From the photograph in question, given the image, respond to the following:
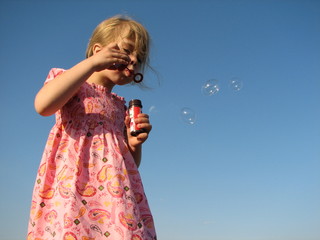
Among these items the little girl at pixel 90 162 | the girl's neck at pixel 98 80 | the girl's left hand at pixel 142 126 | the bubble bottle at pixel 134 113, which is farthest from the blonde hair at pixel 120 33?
the girl's left hand at pixel 142 126

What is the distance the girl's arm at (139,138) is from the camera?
7.39ft

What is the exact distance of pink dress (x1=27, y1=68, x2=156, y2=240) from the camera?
1.83 m

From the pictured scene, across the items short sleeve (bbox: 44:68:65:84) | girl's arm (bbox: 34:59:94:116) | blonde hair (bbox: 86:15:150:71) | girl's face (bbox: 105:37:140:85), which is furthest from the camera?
blonde hair (bbox: 86:15:150:71)

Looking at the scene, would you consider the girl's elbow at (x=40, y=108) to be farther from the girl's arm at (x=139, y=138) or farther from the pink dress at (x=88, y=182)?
the girl's arm at (x=139, y=138)

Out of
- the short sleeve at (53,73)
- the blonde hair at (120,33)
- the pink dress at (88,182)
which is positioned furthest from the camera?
the blonde hair at (120,33)

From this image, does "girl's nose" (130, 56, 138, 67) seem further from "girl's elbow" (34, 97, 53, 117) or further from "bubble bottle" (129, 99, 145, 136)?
"girl's elbow" (34, 97, 53, 117)

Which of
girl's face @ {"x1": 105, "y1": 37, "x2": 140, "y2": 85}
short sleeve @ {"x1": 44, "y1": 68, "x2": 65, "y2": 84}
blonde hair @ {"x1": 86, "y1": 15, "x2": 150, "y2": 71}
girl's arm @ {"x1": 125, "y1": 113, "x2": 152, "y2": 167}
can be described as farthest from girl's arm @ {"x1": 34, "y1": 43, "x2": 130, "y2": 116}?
blonde hair @ {"x1": 86, "y1": 15, "x2": 150, "y2": 71}

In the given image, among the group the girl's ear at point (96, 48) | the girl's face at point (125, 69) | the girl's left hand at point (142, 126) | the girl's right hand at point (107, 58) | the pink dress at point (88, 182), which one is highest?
the girl's ear at point (96, 48)

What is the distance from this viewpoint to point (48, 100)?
196 cm

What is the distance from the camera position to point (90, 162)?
2.05 meters

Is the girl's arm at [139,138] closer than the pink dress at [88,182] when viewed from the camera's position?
No

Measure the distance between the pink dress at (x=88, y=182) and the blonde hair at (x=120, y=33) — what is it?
1.68ft

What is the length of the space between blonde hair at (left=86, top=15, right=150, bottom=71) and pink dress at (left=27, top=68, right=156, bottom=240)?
0.51 meters

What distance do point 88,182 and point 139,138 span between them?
527 millimetres
